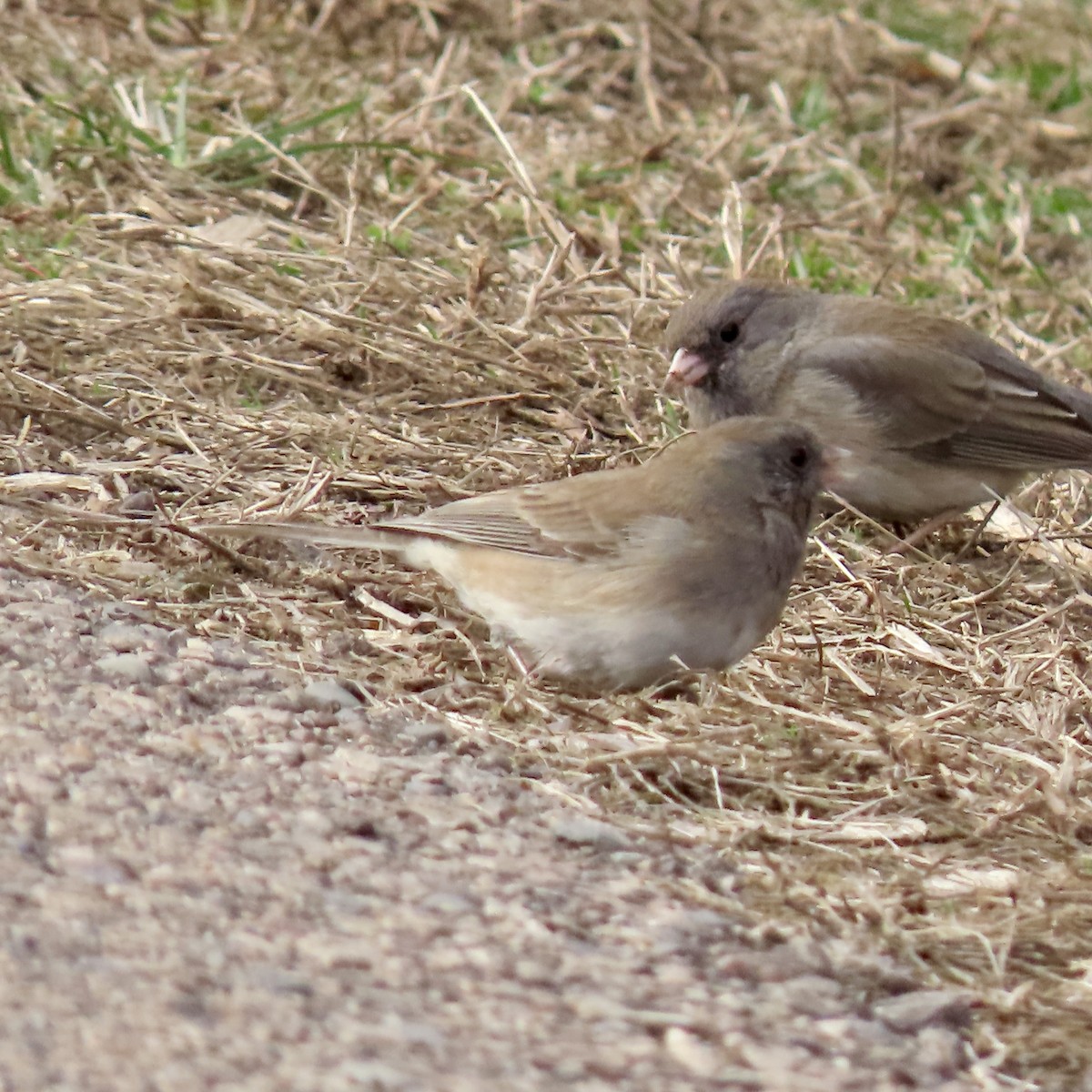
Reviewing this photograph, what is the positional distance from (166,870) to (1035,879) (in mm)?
1339

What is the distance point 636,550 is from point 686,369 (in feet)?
4.55

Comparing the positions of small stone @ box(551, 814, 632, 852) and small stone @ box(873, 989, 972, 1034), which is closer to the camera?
→ small stone @ box(873, 989, 972, 1034)

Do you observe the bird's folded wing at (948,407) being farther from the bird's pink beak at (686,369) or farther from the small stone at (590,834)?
the small stone at (590,834)

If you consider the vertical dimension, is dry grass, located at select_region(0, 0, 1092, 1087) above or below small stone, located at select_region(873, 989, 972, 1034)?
below

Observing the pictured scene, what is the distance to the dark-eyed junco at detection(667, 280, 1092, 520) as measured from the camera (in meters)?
4.98

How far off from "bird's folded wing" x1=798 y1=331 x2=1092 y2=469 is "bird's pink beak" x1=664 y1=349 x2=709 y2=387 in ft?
0.92

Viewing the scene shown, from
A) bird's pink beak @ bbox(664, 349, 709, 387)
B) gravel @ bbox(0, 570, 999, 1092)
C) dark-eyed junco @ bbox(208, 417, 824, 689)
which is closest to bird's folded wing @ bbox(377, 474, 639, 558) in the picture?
dark-eyed junco @ bbox(208, 417, 824, 689)

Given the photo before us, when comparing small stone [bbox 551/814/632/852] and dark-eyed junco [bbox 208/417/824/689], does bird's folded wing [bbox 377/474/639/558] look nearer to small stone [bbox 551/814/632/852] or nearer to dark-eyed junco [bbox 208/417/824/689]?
dark-eyed junco [bbox 208/417/824/689]

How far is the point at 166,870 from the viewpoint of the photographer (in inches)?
101

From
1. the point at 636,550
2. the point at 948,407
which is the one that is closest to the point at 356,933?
the point at 636,550

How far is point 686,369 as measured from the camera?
16.2 ft

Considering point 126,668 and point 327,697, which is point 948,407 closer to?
point 327,697

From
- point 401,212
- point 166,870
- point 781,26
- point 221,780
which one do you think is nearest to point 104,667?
point 221,780

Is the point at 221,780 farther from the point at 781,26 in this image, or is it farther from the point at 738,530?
the point at 781,26
